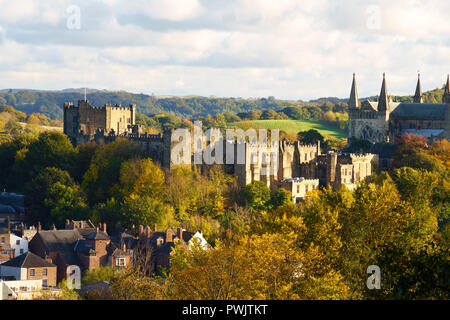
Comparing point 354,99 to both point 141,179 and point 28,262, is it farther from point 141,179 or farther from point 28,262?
point 28,262

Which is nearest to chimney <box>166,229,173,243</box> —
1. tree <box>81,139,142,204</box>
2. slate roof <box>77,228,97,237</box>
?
slate roof <box>77,228,97,237</box>

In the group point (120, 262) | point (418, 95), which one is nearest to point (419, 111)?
point (418, 95)

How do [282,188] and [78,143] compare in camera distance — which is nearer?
[282,188]

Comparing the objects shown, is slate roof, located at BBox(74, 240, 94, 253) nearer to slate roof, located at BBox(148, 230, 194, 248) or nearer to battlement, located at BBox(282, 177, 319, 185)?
slate roof, located at BBox(148, 230, 194, 248)

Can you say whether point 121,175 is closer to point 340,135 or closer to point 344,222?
point 344,222

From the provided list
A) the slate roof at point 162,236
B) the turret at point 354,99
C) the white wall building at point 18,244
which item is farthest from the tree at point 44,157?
the turret at point 354,99

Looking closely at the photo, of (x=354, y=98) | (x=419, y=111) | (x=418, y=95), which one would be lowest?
(x=419, y=111)
